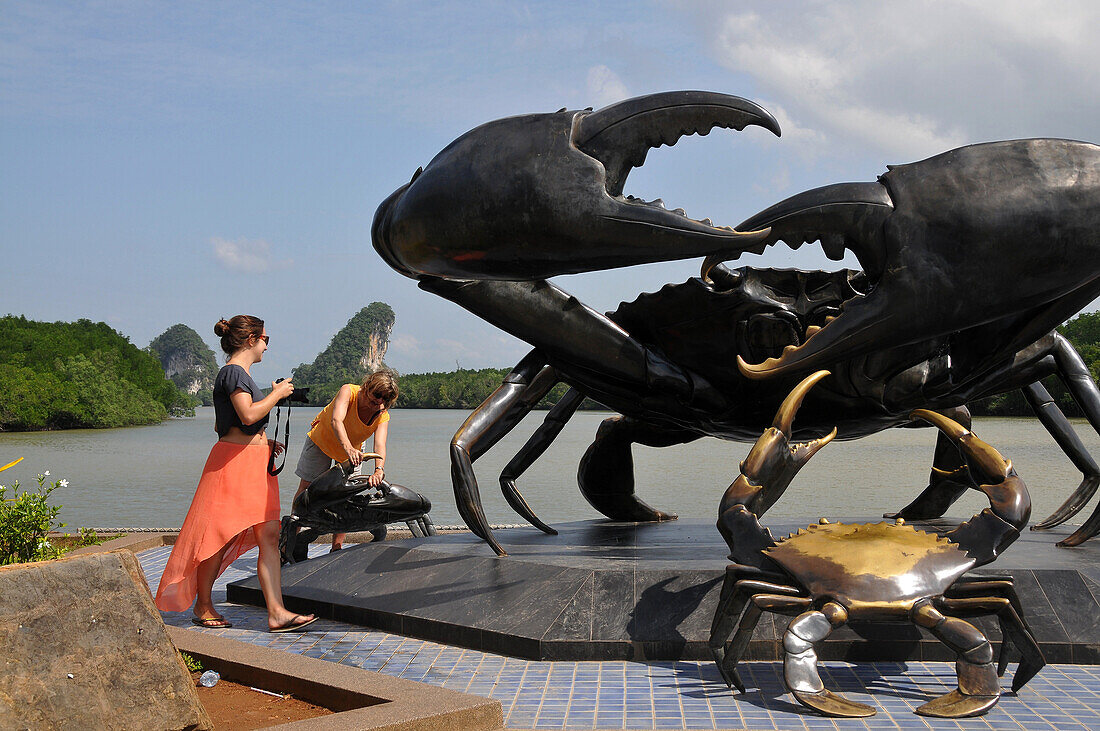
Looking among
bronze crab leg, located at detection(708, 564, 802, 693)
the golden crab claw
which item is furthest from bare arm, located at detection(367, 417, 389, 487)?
bronze crab leg, located at detection(708, 564, 802, 693)

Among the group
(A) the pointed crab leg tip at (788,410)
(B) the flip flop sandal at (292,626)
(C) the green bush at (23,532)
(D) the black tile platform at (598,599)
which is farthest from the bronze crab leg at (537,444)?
(C) the green bush at (23,532)

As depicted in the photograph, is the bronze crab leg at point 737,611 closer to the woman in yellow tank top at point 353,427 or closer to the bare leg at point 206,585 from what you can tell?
the woman in yellow tank top at point 353,427

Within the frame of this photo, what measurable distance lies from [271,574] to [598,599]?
1.89 meters

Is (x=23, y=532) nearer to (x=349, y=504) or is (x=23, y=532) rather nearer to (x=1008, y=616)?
(x=349, y=504)

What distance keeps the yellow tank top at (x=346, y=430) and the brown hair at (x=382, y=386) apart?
101 mm

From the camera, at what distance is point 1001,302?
14.6ft

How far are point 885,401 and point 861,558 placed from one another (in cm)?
162

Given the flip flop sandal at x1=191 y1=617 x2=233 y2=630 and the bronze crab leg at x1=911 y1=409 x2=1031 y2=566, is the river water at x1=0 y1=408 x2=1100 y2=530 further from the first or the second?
the flip flop sandal at x1=191 y1=617 x2=233 y2=630

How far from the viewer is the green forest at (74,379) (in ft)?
A: 138

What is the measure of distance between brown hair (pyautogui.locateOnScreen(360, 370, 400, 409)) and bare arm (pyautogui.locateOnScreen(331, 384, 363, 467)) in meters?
0.15

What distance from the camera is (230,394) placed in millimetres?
5180

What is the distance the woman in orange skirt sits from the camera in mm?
5184

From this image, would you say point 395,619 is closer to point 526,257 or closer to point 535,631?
A: point 535,631

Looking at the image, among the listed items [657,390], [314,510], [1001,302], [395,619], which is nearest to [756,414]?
[657,390]
